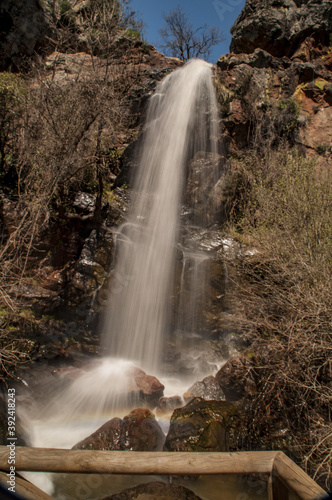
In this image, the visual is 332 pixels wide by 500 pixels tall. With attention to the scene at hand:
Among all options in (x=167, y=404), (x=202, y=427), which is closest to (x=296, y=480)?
(x=202, y=427)

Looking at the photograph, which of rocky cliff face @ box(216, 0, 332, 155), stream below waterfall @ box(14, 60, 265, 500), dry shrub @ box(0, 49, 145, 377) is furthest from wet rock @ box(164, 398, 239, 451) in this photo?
rocky cliff face @ box(216, 0, 332, 155)

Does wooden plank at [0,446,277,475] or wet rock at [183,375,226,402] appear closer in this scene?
wooden plank at [0,446,277,475]

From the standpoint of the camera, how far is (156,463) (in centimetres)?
191

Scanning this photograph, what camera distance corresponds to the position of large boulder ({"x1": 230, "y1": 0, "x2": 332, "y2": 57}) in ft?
50.4

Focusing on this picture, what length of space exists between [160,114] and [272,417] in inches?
477

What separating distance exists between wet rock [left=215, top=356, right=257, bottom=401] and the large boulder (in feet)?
51.8

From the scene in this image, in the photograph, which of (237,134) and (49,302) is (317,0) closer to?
(237,134)

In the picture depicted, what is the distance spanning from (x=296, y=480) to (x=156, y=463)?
806mm

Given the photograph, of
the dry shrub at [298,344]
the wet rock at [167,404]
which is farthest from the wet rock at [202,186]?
the wet rock at [167,404]

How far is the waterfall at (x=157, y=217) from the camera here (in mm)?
8656

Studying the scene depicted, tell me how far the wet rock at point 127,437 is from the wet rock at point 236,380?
74.7 inches

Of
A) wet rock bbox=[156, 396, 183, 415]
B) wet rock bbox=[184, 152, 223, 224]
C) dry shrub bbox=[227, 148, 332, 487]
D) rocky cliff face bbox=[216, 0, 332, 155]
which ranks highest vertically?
rocky cliff face bbox=[216, 0, 332, 155]

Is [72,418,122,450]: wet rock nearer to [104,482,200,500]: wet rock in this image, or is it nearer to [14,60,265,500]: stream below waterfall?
[14,60,265,500]: stream below waterfall

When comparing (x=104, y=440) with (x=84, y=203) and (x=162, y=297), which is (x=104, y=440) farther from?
(x=84, y=203)
